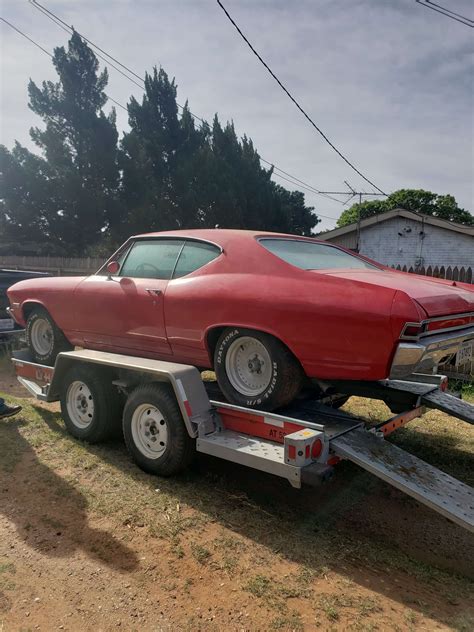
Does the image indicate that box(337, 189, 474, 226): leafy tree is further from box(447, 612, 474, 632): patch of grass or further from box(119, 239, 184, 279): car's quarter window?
box(447, 612, 474, 632): patch of grass

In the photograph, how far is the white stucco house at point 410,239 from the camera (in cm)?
1723

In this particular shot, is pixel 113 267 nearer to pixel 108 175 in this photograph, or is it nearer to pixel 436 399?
pixel 436 399

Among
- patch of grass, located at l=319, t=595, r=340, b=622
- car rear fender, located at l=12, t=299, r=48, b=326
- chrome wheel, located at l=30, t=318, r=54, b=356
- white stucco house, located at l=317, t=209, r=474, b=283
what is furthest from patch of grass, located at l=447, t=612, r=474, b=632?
white stucco house, located at l=317, t=209, r=474, b=283

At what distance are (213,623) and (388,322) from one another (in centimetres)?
185

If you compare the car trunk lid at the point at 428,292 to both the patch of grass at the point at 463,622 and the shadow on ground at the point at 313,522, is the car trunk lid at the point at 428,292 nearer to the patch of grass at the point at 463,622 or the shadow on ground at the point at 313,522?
the shadow on ground at the point at 313,522

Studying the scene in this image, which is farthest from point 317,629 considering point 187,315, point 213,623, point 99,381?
point 99,381

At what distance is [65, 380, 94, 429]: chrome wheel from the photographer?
15.6 ft

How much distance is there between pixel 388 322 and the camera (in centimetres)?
301

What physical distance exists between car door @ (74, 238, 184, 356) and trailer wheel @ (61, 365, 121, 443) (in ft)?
1.21

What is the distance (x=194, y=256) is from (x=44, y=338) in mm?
2579

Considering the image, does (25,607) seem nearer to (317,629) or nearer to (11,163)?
(317,629)

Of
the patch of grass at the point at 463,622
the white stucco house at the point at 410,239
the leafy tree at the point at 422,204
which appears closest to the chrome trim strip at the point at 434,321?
the patch of grass at the point at 463,622

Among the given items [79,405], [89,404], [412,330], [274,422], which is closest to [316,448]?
[274,422]

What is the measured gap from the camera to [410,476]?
3107mm
